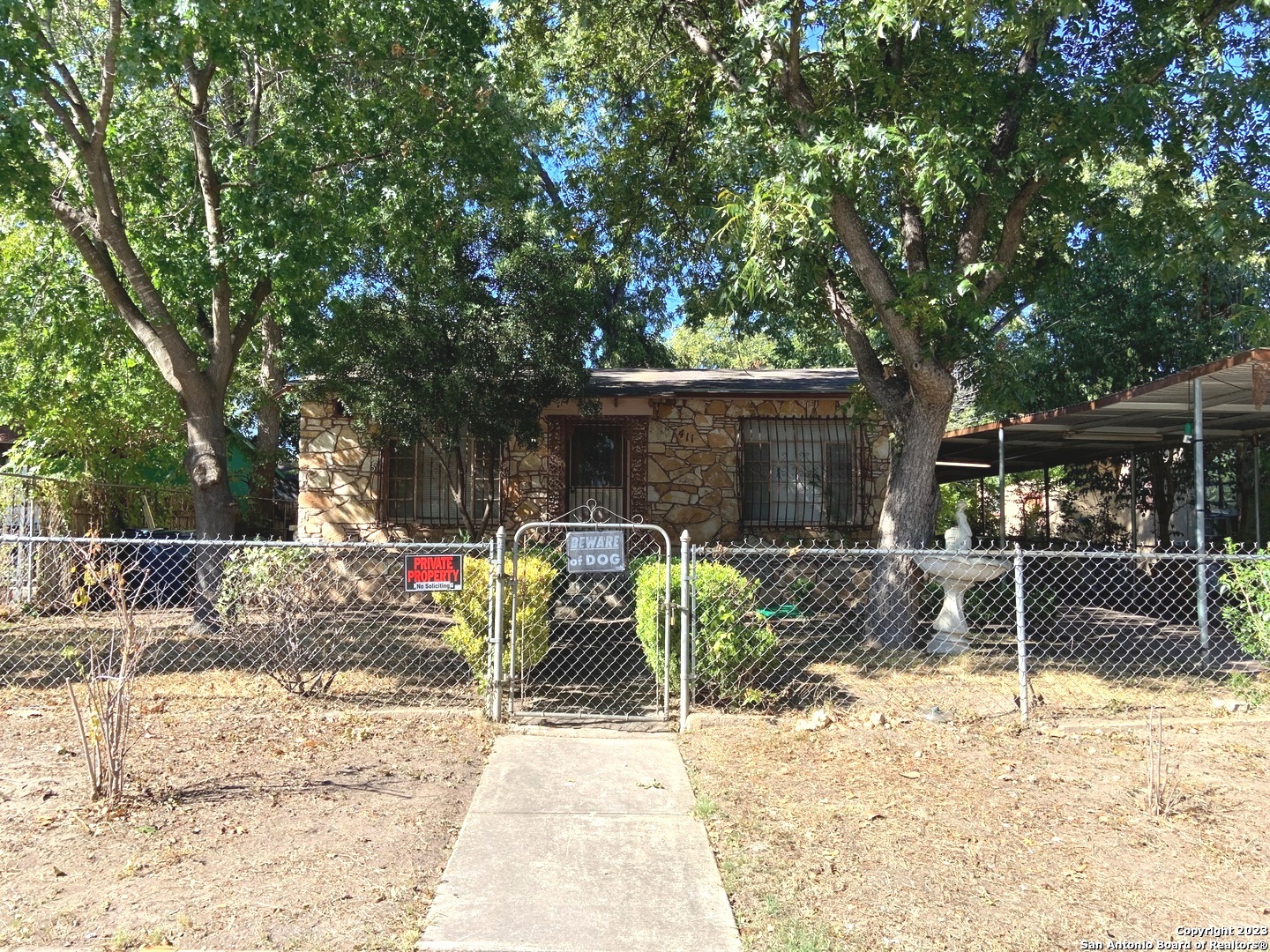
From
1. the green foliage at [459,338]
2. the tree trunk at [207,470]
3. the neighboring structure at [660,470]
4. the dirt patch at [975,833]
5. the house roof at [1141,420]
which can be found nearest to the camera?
the dirt patch at [975,833]

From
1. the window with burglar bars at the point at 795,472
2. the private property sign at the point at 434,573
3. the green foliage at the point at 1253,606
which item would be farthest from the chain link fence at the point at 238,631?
the green foliage at the point at 1253,606

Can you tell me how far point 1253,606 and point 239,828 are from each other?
7551 mm

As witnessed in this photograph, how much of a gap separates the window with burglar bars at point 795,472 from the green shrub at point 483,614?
6.56 meters

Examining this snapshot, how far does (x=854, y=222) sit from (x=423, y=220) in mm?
4624

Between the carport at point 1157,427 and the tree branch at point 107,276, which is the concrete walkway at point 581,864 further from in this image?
the tree branch at point 107,276

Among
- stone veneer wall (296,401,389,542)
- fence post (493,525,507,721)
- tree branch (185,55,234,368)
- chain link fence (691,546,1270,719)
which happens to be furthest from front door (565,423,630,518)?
fence post (493,525,507,721)

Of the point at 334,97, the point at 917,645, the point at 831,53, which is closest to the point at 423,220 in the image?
the point at 334,97

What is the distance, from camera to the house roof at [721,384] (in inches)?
492

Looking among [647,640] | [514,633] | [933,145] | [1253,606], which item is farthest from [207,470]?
[1253,606]

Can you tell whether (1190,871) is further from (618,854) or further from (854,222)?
(854,222)

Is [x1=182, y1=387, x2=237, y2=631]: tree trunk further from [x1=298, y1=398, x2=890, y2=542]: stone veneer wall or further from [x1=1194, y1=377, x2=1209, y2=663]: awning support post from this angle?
[x1=1194, y1=377, x2=1209, y2=663]: awning support post

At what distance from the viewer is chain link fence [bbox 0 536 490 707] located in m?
6.50

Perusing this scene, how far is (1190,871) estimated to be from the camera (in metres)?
4.06

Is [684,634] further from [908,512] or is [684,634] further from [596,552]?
[908,512]
